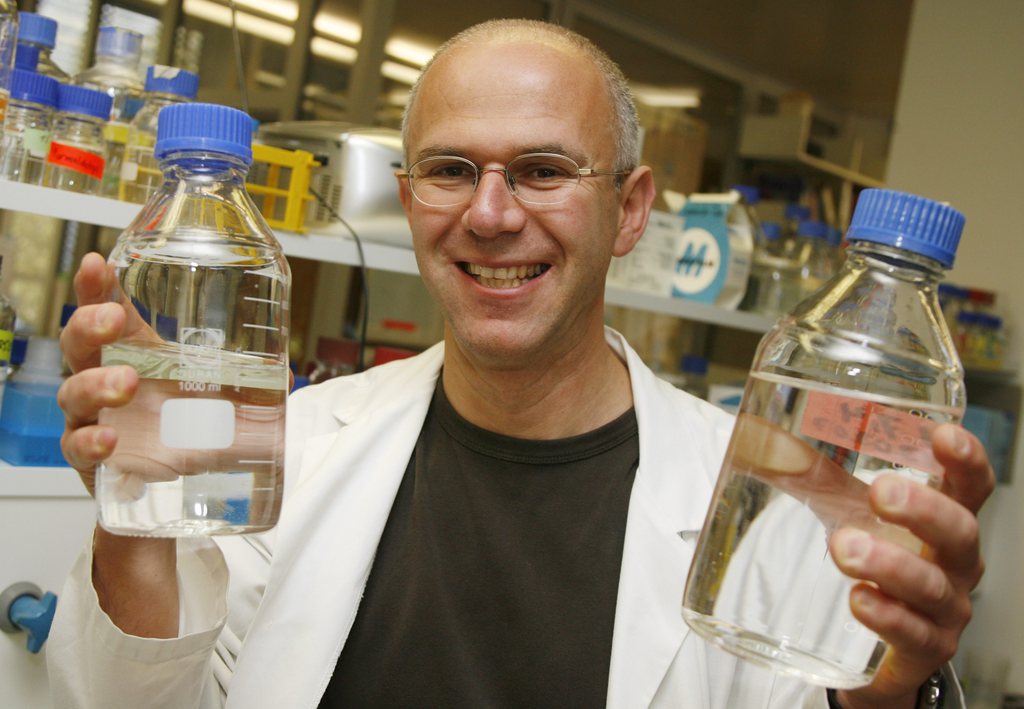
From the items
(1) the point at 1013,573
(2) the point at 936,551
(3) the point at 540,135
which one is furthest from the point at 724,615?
(1) the point at 1013,573

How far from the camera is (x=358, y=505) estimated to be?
1.33 m

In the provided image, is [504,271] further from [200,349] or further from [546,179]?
[200,349]

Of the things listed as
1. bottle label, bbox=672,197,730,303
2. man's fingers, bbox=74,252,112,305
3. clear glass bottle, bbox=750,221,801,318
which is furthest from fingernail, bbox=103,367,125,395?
clear glass bottle, bbox=750,221,801,318

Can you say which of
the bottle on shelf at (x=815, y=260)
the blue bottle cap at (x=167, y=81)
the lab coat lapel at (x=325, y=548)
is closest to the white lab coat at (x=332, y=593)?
the lab coat lapel at (x=325, y=548)

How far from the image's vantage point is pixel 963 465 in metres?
0.69

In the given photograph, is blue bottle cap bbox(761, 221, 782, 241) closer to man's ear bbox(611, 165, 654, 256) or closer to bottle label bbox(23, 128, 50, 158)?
man's ear bbox(611, 165, 654, 256)

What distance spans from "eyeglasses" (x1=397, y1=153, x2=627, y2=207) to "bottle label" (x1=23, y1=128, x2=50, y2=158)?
0.56m

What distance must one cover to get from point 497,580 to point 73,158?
2.80 ft

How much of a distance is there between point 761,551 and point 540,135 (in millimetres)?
681

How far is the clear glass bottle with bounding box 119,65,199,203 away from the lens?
151 cm

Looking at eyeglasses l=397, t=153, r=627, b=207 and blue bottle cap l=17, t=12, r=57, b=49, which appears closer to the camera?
eyeglasses l=397, t=153, r=627, b=207

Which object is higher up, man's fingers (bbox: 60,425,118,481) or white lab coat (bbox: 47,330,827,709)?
man's fingers (bbox: 60,425,118,481)

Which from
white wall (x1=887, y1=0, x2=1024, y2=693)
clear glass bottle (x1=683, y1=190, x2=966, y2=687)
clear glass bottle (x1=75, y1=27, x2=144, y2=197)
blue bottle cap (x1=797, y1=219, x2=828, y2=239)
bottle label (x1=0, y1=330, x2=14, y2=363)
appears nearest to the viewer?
clear glass bottle (x1=683, y1=190, x2=966, y2=687)

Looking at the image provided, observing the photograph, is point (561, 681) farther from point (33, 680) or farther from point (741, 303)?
point (741, 303)
